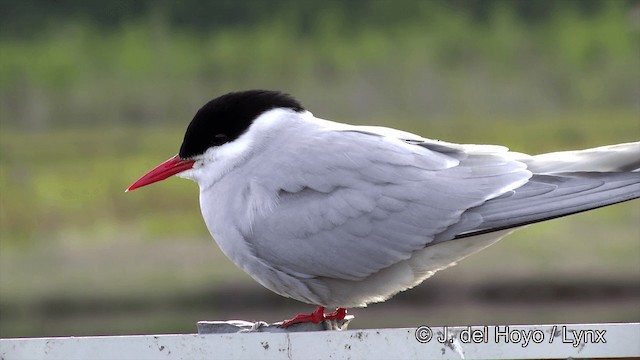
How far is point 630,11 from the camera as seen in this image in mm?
13398

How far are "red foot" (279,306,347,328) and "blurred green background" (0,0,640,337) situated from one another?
16.6 feet

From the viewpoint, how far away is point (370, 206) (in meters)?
3.40

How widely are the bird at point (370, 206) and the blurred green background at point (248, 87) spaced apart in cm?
516

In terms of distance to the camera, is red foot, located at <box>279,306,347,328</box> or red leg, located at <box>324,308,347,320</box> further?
red leg, located at <box>324,308,347,320</box>

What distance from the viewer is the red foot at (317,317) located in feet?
10.7

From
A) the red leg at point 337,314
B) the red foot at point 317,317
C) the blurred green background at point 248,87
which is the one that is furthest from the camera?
the blurred green background at point 248,87

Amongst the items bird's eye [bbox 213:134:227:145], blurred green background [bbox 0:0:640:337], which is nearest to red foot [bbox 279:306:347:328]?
bird's eye [bbox 213:134:227:145]

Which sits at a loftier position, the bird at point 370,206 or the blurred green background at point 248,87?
the blurred green background at point 248,87

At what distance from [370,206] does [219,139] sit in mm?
514

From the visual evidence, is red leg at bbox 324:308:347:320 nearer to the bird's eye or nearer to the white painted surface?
the bird's eye

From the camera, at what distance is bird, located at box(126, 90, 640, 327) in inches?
132

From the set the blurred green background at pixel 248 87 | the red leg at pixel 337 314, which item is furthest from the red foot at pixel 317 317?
the blurred green background at pixel 248 87

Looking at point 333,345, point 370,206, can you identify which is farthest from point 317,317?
point 333,345

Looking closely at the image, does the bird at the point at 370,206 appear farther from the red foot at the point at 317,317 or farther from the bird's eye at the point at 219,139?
the bird's eye at the point at 219,139
